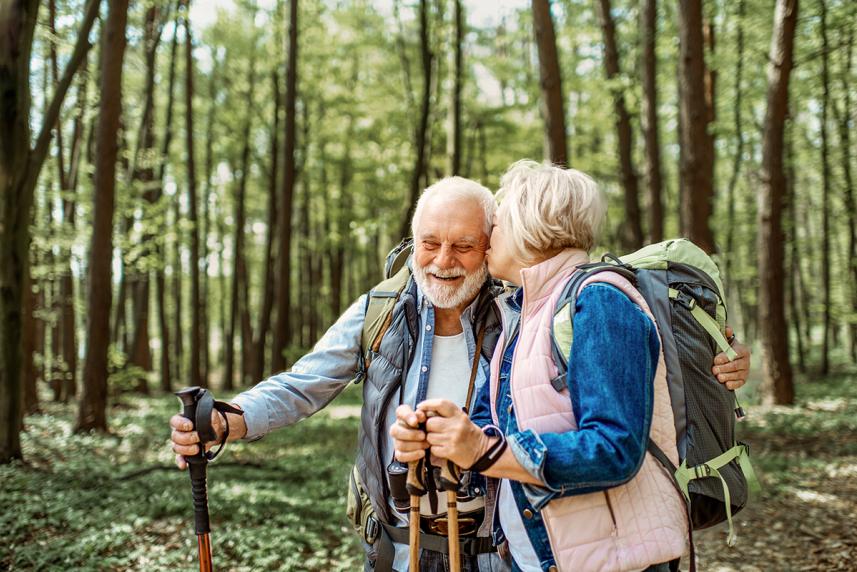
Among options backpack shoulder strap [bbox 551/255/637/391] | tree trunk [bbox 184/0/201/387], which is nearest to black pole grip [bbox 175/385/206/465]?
backpack shoulder strap [bbox 551/255/637/391]

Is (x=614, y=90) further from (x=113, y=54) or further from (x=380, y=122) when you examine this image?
(x=380, y=122)

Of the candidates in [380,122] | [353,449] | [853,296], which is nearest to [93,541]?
[353,449]

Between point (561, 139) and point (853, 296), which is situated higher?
point (561, 139)

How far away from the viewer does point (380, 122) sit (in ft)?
67.4

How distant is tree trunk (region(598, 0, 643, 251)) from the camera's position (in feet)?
40.6

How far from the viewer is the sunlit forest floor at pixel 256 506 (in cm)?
548

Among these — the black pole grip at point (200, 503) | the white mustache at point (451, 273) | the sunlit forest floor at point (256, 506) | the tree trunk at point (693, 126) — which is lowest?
the sunlit forest floor at point (256, 506)

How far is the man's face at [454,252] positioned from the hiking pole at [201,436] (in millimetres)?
912

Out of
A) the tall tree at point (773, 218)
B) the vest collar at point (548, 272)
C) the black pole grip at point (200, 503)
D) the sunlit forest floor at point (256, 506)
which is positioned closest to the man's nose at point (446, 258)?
the vest collar at point (548, 272)

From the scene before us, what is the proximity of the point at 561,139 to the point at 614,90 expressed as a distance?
4.18 meters

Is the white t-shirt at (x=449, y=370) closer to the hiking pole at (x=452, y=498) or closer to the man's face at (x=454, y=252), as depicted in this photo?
the man's face at (x=454, y=252)

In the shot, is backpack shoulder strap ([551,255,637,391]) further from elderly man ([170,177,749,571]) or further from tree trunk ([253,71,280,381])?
tree trunk ([253,71,280,381])

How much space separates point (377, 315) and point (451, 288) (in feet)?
1.11

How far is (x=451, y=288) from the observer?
2.54m
